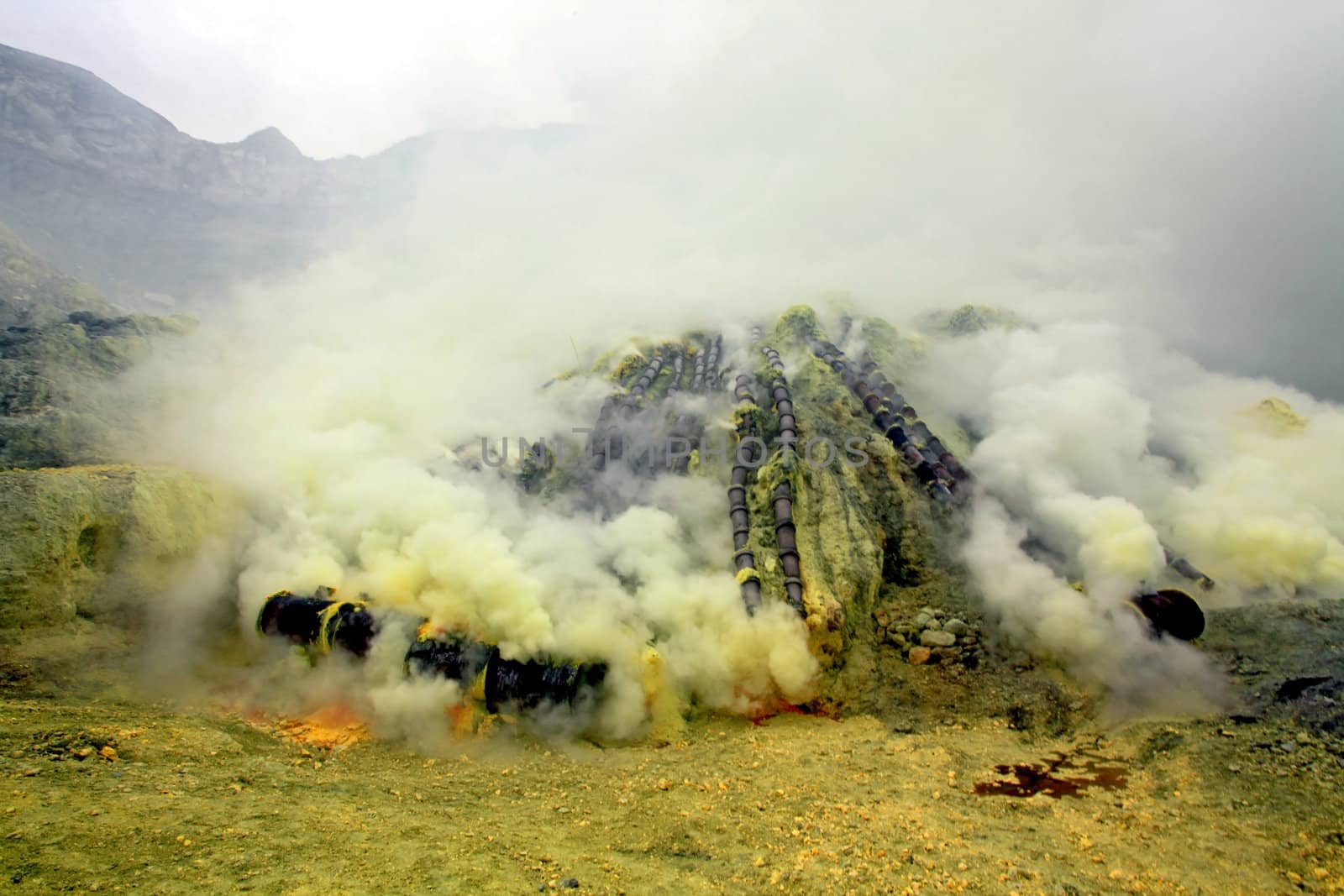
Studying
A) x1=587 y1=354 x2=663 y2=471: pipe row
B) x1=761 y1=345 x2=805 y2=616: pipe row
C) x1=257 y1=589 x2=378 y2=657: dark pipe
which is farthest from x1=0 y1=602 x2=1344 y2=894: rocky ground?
x1=587 y1=354 x2=663 y2=471: pipe row

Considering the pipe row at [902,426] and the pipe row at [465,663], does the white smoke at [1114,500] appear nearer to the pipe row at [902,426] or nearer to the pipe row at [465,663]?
the pipe row at [902,426]

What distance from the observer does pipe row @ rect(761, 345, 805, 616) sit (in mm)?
12438

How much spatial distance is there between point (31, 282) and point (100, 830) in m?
32.8

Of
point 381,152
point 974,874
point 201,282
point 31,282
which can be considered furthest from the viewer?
point 381,152

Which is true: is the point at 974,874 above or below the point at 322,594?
below

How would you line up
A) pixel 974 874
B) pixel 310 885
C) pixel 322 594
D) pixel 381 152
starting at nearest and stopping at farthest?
pixel 310 885, pixel 974 874, pixel 322 594, pixel 381 152

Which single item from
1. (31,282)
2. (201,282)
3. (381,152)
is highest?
(381,152)

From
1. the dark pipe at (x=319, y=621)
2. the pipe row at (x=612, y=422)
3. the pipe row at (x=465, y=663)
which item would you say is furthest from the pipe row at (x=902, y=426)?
the dark pipe at (x=319, y=621)

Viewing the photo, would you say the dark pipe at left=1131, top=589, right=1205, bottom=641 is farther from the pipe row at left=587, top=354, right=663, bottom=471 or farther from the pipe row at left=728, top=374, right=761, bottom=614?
the pipe row at left=587, top=354, right=663, bottom=471

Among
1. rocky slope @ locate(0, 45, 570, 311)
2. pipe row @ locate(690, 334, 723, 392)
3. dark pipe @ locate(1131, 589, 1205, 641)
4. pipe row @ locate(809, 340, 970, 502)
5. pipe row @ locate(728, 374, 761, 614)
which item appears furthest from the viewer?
rocky slope @ locate(0, 45, 570, 311)

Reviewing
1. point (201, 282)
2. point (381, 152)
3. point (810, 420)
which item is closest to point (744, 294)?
point (810, 420)

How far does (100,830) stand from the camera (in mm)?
5301

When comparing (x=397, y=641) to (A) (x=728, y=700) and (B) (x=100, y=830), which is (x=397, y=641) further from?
(A) (x=728, y=700)

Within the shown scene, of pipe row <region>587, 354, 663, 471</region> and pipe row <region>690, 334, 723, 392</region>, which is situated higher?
pipe row <region>690, 334, 723, 392</region>
